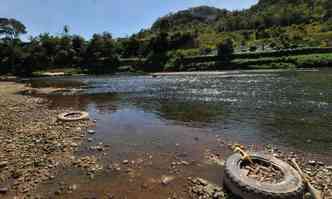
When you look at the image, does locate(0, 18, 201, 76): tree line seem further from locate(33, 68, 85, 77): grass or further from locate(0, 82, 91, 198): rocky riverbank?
locate(0, 82, 91, 198): rocky riverbank

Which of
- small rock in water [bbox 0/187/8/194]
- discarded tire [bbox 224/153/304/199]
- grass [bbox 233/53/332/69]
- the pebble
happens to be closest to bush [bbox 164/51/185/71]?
grass [bbox 233/53/332/69]

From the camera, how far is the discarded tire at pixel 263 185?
265 inches

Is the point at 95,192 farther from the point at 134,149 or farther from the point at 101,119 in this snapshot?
the point at 101,119

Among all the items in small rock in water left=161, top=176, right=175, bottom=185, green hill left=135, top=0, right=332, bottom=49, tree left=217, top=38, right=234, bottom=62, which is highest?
green hill left=135, top=0, right=332, bottom=49

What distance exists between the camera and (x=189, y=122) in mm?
16766

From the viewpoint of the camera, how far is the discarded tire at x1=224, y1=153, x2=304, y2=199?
22.1 ft

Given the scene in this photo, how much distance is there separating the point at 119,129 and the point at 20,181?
7.31 metres

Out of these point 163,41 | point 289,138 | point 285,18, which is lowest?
point 289,138

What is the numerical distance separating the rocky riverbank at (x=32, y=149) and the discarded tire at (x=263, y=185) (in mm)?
6580

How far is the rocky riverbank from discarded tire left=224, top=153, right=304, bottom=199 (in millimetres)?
6580

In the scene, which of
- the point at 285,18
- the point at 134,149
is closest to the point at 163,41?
the point at 285,18

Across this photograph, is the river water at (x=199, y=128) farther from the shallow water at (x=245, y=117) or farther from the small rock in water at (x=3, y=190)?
the small rock in water at (x=3, y=190)

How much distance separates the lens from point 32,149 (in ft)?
37.4

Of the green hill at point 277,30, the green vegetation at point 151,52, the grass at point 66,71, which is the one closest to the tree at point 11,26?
the green vegetation at point 151,52
